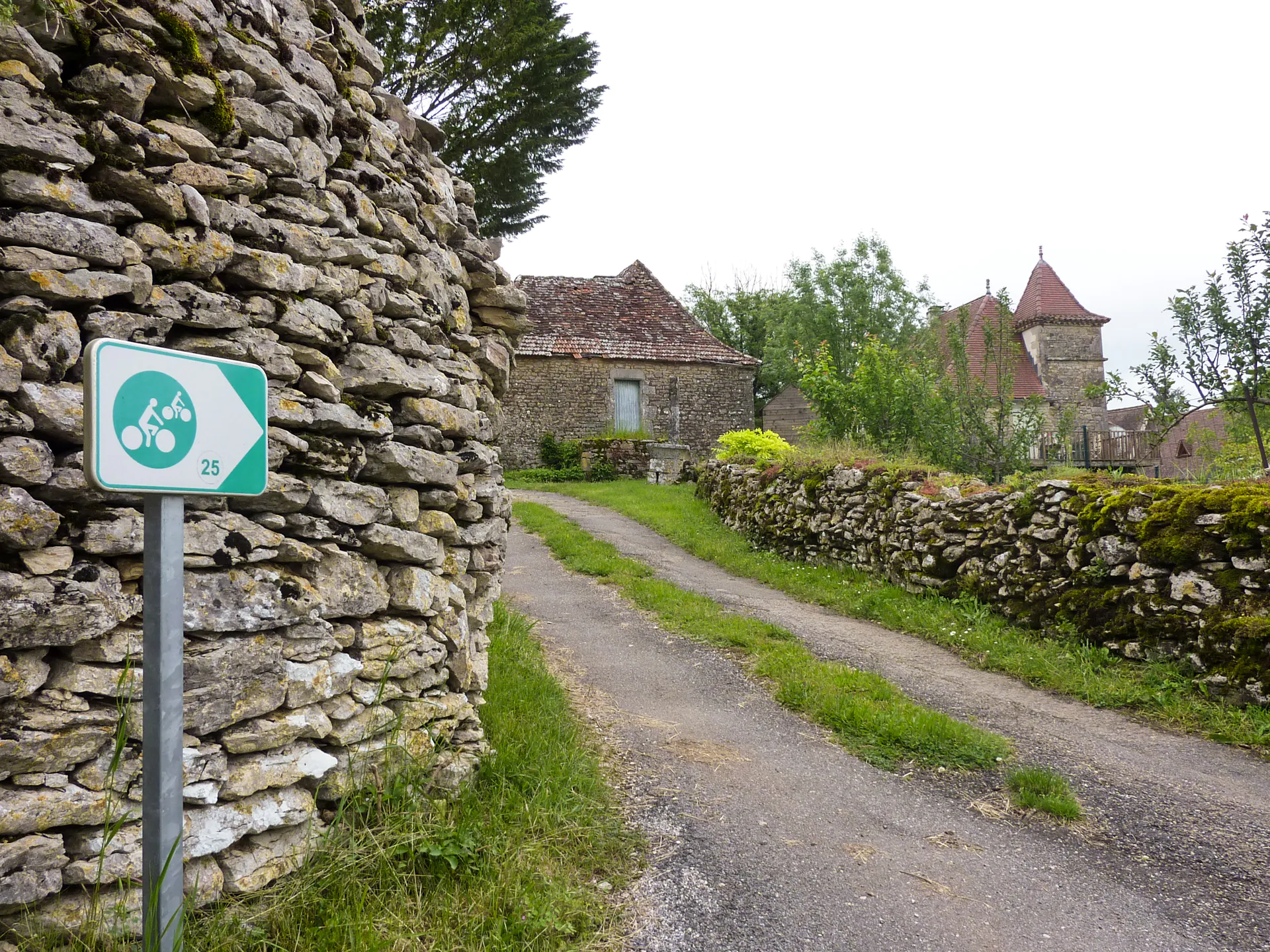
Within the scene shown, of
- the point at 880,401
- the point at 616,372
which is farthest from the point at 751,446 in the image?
the point at 616,372

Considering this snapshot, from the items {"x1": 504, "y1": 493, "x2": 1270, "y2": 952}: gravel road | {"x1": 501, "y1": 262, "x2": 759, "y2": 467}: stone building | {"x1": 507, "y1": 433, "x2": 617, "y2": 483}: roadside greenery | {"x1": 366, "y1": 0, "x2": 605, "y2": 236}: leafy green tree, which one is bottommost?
{"x1": 504, "y1": 493, "x2": 1270, "y2": 952}: gravel road

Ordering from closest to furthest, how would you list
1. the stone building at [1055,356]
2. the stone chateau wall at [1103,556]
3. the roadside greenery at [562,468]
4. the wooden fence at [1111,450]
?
the stone chateau wall at [1103,556] → the wooden fence at [1111,450] → the roadside greenery at [562,468] → the stone building at [1055,356]

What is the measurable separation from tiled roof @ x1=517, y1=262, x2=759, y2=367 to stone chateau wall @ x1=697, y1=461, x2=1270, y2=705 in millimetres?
14080

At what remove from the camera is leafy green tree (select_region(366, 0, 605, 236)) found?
36.5 feet

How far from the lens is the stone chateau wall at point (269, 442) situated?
2.40m

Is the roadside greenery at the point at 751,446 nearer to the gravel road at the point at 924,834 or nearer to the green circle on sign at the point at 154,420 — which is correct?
the gravel road at the point at 924,834

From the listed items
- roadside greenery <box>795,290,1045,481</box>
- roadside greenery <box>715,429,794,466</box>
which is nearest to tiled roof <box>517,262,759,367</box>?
roadside greenery <box>715,429,794,466</box>

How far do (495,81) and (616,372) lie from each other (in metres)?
11.9

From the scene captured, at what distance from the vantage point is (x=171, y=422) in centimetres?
190

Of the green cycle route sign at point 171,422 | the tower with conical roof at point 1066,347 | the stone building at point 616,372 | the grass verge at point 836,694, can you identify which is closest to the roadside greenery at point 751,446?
the grass verge at point 836,694

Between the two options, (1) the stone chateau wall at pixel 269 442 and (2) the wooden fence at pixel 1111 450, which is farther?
(2) the wooden fence at pixel 1111 450

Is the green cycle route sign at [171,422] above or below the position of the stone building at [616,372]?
below

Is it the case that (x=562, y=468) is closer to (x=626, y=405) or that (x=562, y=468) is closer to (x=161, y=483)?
(x=626, y=405)

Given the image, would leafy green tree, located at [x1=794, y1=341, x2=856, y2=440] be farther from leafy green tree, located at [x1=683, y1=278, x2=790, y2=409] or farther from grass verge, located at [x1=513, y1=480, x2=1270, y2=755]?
leafy green tree, located at [x1=683, y1=278, x2=790, y2=409]
